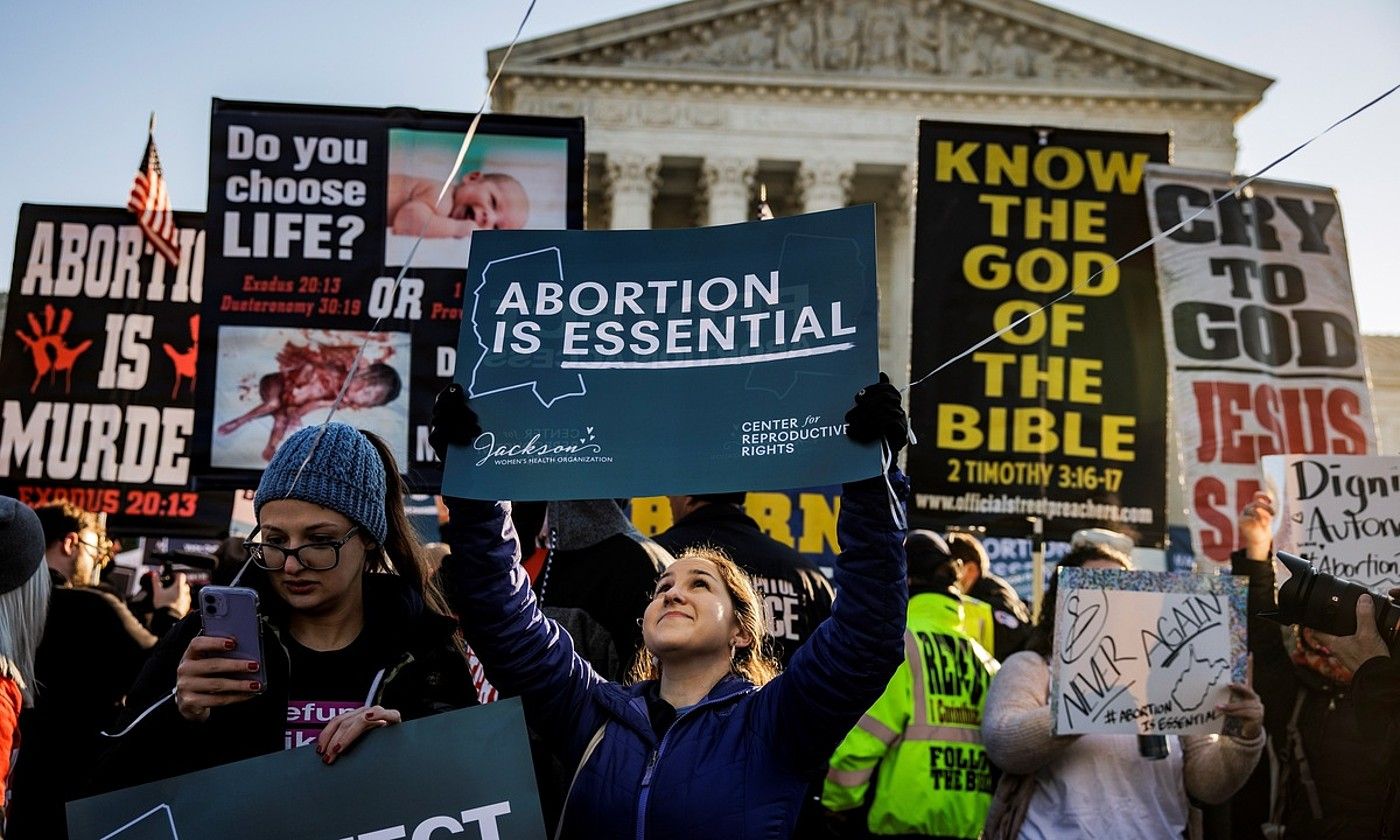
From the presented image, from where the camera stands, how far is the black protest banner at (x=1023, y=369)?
654cm

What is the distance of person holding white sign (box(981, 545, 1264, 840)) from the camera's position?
3.85 meters

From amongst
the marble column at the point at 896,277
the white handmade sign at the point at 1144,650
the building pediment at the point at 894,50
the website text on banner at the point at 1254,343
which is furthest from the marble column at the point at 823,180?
the white handmade sign at the point at 1144,650

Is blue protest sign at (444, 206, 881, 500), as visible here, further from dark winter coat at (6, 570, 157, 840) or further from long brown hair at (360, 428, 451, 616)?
dark winter coat at (6, 570, 157, 840)

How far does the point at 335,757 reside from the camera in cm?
247

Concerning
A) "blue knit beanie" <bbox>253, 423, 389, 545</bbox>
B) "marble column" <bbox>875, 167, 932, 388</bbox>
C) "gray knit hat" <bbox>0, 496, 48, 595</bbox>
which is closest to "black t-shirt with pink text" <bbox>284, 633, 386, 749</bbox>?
"blue knit beanie" <bbox>253, 423, 389, 545</bbox>

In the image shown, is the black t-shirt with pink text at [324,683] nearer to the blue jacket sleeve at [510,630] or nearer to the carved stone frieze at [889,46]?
the blue jacket sleeve at [510,630]

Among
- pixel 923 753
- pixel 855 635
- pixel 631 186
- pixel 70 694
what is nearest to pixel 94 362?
pixel 70 694

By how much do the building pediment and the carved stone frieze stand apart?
27 mm

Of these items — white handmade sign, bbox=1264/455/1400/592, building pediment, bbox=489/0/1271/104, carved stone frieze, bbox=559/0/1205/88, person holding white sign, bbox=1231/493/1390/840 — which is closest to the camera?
person holding white sign, bbox=1231/493/1390/840

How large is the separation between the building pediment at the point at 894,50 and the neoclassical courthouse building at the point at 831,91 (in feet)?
0.13

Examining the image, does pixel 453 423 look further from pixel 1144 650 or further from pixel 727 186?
pixel 727 186

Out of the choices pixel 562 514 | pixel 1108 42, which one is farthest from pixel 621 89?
pixel 562 514

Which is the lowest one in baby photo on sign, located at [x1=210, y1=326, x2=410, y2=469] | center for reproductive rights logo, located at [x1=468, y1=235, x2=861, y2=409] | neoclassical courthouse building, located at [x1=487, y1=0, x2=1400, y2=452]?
center for reproductive rights logo, located at [x1=468, y1=235, x2=861, y2=409]

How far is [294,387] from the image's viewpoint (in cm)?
582
